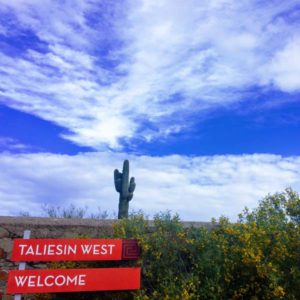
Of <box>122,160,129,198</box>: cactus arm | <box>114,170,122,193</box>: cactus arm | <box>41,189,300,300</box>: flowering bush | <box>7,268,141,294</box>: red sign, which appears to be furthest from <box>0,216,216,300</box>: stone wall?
<box>114,170,122,193</box>: cactus arm

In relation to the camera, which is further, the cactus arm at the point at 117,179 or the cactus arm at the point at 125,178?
the cactus arm at the point at 117,179

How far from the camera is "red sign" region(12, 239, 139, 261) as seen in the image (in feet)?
19.4

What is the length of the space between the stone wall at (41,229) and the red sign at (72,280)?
2.90ft

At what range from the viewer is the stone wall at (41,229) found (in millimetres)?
6602

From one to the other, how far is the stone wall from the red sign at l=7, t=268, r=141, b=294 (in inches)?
34.8

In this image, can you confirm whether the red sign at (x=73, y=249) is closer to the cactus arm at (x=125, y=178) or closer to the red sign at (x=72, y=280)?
the red sign at (x=72, y=280)

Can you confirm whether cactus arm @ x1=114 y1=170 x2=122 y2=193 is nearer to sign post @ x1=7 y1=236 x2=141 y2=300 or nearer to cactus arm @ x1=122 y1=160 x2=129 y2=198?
cactus arm @ x1=122 y1=160 x2=129 y2=198

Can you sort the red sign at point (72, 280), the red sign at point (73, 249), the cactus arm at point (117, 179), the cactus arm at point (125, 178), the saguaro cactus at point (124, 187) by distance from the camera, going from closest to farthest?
the red sign at point (72, 280) → the red sign at point (73, 249) → the saguaro cactus at point (124, 187) → the cactus arm at point (125, 178) → the cactus arm at point (117, 179)

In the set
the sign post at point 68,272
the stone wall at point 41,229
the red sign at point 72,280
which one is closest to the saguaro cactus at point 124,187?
the stone wall at point 41,229

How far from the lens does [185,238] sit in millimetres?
6645

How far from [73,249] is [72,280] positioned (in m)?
0.45

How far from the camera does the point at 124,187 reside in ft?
30.8

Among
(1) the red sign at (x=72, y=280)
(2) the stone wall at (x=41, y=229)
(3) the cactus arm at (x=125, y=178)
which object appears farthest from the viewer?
(3) the cactus arm at (x=125, y=178)

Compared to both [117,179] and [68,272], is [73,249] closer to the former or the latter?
[68,272]
